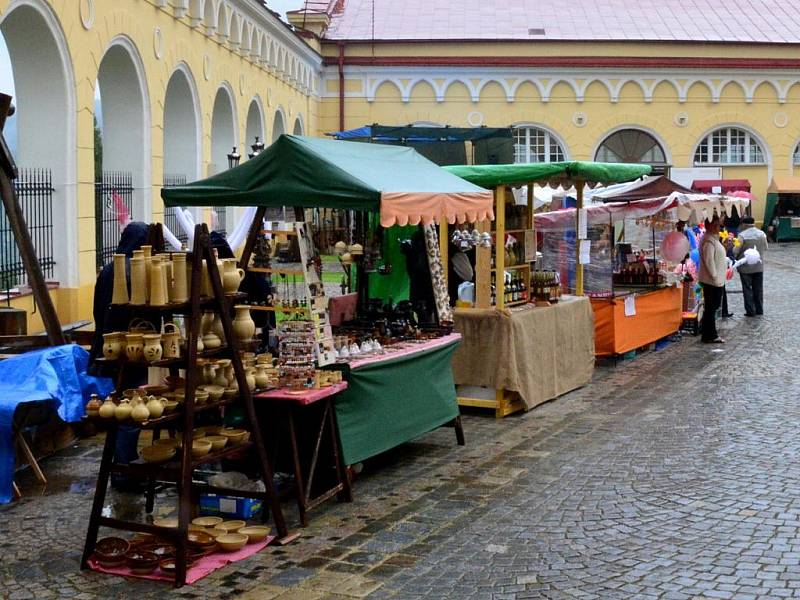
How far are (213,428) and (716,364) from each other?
8.86 metres

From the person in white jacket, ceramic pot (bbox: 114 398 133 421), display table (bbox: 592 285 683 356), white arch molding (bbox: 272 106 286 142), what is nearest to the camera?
ceramic pot (bbox: 114 398 133 421)

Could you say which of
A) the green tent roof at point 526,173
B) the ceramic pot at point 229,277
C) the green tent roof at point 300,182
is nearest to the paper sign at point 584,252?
the green tent roof at point 526,173

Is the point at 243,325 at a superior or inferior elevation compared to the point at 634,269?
inferior

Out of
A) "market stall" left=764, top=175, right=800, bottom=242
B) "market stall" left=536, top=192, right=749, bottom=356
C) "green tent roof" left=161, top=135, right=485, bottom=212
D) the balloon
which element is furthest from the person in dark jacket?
"market stall" left=764, top=175, right=800, bottom=242

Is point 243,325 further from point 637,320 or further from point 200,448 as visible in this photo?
point 637,320

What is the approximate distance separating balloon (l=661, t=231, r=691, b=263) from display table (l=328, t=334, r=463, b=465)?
7746 mm

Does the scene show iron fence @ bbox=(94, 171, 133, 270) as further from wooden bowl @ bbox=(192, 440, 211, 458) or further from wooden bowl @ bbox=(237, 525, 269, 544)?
wooden bowl @ bbox=(237, 525, 269, 544)

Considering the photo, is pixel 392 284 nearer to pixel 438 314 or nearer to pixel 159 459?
pixel 438 314

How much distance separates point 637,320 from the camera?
14.9 metres

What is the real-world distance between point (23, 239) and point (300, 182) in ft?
11.4

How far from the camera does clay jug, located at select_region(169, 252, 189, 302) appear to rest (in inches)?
255

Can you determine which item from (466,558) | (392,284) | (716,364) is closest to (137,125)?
(392,284)

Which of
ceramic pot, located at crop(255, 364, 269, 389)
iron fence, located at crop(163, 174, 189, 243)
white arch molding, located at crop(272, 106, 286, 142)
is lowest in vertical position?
ceramic pot, located at crop(255, 364, 269, 389)

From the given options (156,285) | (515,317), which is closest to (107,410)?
(156,285)
